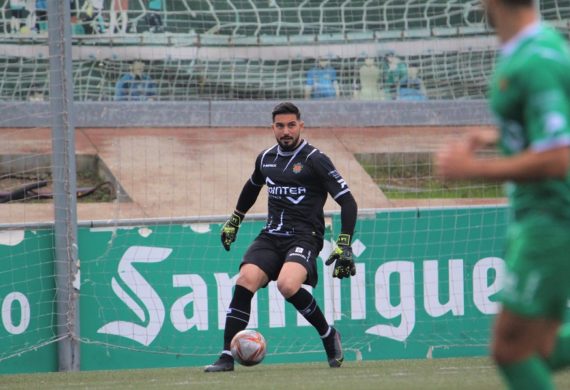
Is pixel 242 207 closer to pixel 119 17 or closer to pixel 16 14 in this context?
pixel 16 14

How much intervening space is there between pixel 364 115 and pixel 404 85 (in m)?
0.77

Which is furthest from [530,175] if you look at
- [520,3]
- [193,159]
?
[193,159]

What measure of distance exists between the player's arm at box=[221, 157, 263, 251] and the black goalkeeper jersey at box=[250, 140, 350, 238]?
0.88 feet

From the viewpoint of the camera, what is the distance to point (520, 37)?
158 inches

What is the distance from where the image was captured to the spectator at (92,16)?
15789mm

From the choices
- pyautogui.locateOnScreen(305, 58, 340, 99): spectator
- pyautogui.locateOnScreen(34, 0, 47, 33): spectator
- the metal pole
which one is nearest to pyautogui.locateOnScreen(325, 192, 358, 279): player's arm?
the metal pole

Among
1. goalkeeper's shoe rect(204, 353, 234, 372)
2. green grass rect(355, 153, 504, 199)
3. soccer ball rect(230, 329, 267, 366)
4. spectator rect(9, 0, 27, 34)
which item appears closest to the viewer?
soccer ball rect(230, 329, 267, 366)

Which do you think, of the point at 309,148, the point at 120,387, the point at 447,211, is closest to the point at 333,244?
the point at 447,211

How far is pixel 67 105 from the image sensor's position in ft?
35.0

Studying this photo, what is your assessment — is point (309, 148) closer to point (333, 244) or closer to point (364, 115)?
point (333, 244)

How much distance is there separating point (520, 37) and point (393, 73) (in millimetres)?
12753

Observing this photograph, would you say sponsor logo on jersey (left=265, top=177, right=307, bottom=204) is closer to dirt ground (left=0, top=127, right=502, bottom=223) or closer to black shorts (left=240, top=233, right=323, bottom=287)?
black shorts (left=240, top=233, right=323, bottom=287)

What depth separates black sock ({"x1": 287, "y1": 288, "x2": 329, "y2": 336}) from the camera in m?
8.83

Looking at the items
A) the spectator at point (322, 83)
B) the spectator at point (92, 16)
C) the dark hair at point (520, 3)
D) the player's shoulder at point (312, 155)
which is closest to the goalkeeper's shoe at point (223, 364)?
the player's shoulder at point (312, 155)
